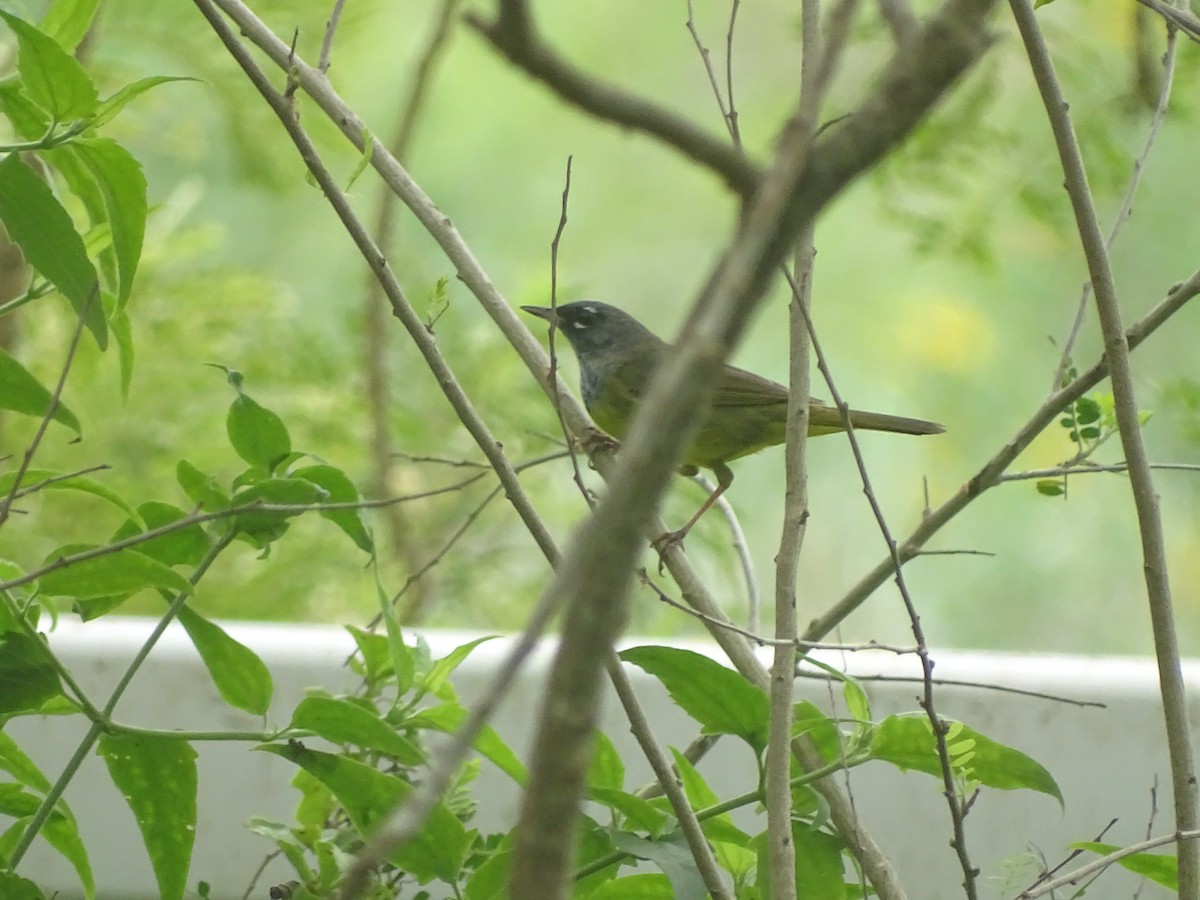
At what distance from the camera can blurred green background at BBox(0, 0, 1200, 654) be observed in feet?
9.46

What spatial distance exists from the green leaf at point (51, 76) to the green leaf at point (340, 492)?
14.7 inches

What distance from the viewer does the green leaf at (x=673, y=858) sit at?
1061 millimetres

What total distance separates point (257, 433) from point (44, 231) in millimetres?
259

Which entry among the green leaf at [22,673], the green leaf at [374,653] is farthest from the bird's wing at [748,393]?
the green leaf at [22,673]

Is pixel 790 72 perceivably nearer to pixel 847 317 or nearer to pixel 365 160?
pixel 847 317

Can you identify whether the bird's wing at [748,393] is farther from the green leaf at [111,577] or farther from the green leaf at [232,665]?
the green leaf at [111,577]

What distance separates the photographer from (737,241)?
528 mm

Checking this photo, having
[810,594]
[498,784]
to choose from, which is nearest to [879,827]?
[498,784]

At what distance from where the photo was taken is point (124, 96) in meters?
1.14

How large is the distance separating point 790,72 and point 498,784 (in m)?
4.29

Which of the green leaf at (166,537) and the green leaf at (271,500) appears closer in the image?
the green leaf at (271,500)

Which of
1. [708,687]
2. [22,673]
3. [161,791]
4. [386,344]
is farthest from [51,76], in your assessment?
[386,344]

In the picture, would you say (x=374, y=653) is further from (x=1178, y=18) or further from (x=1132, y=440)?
(x=1178, y=18)

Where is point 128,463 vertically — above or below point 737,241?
above
